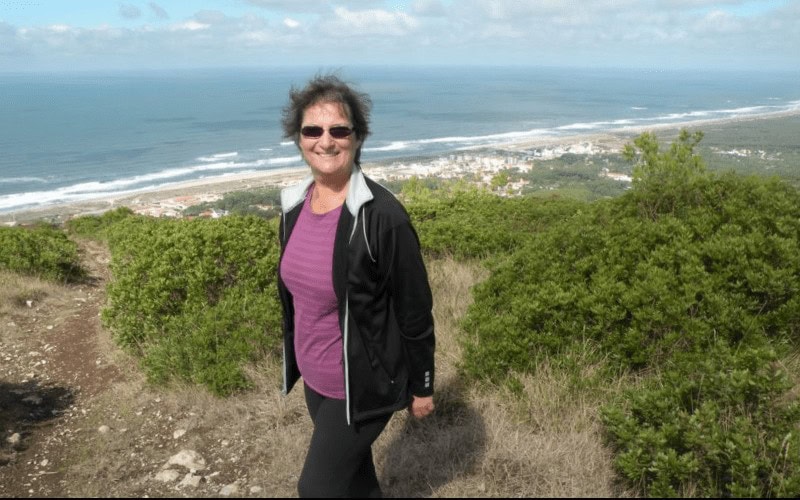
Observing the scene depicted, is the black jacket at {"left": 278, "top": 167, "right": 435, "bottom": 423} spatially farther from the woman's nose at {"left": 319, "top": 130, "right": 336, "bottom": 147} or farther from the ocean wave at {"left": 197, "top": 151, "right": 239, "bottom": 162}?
the ocean wave at {"left": 197, "top": 151, "right": 239, "bottom": 162}

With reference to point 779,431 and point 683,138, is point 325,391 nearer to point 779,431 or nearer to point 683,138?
point 779,431

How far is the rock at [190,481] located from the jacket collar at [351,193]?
178 cm

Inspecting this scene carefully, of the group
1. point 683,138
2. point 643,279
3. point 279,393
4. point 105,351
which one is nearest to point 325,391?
point 279,393

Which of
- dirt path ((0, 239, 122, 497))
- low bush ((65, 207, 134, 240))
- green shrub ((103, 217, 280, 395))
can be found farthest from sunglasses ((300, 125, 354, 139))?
low bush ((65, 207, 134, 240))

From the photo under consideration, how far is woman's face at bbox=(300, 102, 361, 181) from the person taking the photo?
8.02 feet

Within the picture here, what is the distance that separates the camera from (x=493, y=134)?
247 feet

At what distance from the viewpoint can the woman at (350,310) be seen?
222 cm

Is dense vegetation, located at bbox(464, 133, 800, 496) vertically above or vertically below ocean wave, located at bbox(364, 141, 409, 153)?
above

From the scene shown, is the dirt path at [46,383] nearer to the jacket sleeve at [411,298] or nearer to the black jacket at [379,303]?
the black jacket at [379,303]

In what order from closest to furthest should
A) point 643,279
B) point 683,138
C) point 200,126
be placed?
point 643,279
point 683,138
point 200,126

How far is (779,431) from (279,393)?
2.92 meters

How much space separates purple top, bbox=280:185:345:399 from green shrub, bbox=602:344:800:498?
1.57m

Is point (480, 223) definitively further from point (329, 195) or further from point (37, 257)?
point (329, 195)

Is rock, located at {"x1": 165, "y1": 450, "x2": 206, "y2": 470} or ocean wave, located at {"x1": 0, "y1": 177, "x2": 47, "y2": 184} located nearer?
rock, located at {"x1": 165, "y1": 450, "x2": 206, "y2": 470}
